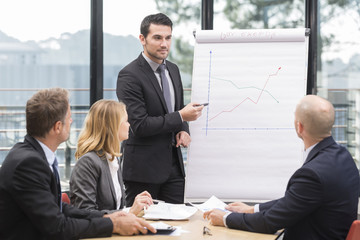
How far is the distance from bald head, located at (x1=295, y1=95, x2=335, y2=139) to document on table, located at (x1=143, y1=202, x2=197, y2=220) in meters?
0.70

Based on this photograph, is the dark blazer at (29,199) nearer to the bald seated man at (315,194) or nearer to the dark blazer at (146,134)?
the bald seated man at (315,194)

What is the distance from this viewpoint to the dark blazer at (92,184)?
2455mm

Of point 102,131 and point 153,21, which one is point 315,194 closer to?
point 102,131

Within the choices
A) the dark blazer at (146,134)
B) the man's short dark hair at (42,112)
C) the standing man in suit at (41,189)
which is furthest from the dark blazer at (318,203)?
the dark blazer at (146,134)

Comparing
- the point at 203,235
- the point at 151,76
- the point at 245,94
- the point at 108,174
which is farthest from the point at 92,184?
the point at 245,94

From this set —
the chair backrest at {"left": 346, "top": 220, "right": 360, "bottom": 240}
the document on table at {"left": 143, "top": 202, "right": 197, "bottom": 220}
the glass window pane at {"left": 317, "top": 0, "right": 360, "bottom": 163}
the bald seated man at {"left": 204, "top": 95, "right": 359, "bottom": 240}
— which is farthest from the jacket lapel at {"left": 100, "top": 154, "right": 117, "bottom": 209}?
the glass window pane at {"left": 317, "top": 0, "right": 360, "bottom": 163}

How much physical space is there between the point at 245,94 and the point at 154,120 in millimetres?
748

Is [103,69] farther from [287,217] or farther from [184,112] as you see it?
[287,217]

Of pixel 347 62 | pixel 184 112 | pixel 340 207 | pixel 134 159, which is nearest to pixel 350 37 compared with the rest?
pixel 347 62

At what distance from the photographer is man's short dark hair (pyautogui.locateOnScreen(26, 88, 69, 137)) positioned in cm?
204

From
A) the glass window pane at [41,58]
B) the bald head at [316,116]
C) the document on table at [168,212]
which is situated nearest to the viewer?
the bald head at [316,116]

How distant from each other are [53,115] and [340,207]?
123cm

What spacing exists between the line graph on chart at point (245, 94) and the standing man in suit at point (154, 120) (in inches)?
10.2

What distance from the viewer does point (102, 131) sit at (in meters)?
2.60
